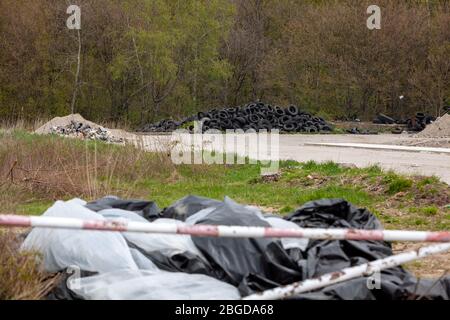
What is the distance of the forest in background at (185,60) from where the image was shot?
39.4m

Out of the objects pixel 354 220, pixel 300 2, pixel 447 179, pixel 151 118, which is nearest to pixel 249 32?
pixel 300 2

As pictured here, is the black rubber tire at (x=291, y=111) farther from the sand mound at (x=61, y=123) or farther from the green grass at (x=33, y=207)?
the green grass at (x=33, y=207)

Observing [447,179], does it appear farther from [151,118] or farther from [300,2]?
[300,2]

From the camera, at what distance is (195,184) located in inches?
565

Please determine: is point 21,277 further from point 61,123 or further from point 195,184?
point 61,123

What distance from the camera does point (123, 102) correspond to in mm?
41938

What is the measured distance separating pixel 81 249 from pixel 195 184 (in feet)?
27.6

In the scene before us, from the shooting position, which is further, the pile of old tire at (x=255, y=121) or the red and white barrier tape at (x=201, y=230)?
the pile of old tire at (x=255, y=121)

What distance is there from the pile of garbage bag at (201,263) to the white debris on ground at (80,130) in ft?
53.8

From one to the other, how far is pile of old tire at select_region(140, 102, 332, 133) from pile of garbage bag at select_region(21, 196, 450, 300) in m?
24.7

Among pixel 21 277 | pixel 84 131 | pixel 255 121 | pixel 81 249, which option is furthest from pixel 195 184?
pixel 255 121
